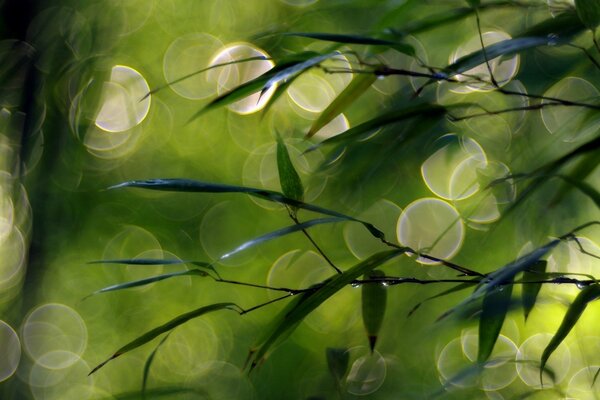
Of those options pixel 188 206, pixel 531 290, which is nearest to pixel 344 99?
pixel 531 290

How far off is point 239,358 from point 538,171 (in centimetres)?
248

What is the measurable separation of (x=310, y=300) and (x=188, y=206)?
8.80 ft

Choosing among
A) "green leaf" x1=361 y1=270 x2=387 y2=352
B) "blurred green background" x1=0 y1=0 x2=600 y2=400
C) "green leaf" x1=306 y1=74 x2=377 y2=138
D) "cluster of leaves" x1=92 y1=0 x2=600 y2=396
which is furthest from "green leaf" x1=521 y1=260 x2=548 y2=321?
"blurred green background" x1=0 y1=0 x2=600 y2=400

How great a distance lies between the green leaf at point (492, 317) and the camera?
2.21ft

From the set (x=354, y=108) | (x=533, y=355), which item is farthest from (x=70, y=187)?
(x=533, y=355)

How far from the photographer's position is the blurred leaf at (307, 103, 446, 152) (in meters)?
0.69

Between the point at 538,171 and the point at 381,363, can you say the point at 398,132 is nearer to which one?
the point at 538,171

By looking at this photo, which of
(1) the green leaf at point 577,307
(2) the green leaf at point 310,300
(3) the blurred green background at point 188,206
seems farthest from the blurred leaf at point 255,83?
(3) the blurred green background at point 188,206

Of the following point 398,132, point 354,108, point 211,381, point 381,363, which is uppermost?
point 398,132

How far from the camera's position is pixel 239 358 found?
3002mm

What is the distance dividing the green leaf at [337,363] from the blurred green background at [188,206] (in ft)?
4.26

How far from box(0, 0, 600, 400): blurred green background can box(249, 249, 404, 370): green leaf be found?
4.80 feet

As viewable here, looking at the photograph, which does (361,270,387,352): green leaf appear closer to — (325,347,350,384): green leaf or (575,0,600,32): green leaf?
(325,347,350,384): green leaf

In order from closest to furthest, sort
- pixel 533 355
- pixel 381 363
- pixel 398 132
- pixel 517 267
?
pixel 517 267, pixel 398 132, pixel 533 355, pixel 381 363
